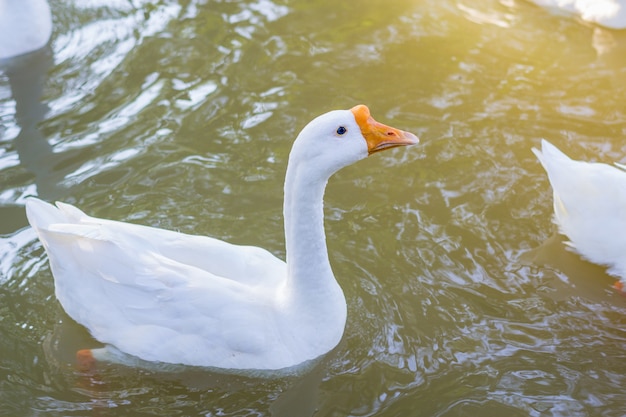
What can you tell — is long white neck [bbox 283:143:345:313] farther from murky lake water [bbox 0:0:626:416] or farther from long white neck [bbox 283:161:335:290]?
murky lake water [bbox 0:0:626:416]

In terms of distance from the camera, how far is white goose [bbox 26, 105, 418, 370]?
4355 mm

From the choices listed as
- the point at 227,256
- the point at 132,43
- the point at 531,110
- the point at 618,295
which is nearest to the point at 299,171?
the point at 227,256

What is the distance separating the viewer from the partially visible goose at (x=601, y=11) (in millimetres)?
8547

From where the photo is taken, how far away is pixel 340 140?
4297 mm

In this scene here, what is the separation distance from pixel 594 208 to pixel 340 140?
88.4 inches

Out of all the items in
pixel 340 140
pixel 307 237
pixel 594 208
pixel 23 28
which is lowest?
pixel 594 208

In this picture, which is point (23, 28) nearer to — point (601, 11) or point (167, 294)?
point (167, 294)

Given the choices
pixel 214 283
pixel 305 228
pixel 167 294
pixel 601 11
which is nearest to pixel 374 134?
pixel 305 228

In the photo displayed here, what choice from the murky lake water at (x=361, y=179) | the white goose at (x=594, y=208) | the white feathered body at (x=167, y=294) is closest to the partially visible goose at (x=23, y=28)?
the murky lake water at (x=361, y=179)

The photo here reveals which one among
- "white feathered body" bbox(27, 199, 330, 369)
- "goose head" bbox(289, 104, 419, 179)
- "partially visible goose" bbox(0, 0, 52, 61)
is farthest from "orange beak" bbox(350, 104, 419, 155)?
"partially visible goose" bbox(0, 0, 52, 61)

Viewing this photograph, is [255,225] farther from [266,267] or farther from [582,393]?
[582,393]

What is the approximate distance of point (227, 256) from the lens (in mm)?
4855

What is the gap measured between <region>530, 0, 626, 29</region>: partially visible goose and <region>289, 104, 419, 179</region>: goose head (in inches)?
201

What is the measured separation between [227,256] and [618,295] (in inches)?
103
